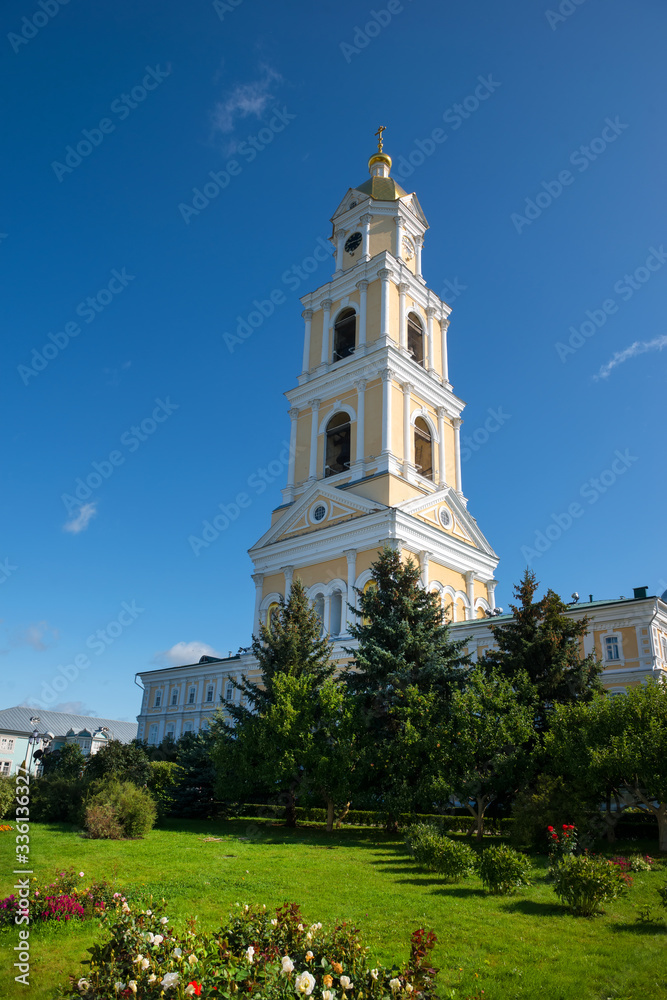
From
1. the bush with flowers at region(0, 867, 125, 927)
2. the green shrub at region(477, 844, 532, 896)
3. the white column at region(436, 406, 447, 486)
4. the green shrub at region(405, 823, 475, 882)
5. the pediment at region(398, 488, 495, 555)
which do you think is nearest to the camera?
the bush with flowers at region(0, 867, 125, 927)

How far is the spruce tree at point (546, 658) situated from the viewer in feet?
62.8

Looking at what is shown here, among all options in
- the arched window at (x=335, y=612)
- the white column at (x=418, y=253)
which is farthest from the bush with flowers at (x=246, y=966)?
the white column at (x=418, y=253)

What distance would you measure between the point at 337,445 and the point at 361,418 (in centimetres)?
360

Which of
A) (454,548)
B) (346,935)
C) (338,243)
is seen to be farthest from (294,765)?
(338,243)

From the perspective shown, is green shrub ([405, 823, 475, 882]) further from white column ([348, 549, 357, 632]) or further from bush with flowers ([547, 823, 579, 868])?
white column ([348, 549, 357, 632])

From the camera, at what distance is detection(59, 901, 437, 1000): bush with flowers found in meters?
4.87

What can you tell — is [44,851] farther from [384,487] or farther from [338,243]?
[338,243]

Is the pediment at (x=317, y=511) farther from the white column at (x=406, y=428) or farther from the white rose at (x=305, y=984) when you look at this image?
the white rose at (x=305, y=984)

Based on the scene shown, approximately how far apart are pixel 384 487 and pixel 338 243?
20.8m

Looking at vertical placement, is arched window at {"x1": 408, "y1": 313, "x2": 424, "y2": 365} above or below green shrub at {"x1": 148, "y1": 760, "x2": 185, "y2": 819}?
above

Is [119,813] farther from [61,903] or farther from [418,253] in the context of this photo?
[418,253]

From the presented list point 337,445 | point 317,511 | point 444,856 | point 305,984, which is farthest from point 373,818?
point 337,445

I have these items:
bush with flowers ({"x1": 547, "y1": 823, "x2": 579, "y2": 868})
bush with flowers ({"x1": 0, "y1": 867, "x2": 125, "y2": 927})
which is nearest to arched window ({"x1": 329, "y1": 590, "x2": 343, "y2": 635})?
bush with flowers ({"x1": 547, "y1": 823, "x2": 579, "y2": 868})

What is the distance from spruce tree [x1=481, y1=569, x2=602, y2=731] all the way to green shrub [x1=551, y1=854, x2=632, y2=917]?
846 centimetres
